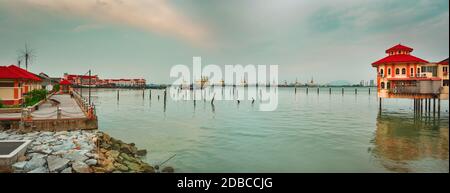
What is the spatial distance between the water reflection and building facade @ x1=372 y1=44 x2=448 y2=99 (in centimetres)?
443

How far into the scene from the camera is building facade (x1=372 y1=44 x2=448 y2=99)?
24125mm

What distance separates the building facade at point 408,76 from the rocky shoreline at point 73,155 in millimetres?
26084

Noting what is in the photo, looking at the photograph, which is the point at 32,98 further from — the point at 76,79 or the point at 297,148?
the point at 76,79

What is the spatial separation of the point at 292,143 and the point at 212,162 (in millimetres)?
6205

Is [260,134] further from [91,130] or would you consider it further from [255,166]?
[91,130]

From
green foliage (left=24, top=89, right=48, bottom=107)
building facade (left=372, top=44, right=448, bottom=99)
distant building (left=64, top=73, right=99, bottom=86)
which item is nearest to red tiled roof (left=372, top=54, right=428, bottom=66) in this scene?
building facade (left=372, top=44, right=448, bottom=99)

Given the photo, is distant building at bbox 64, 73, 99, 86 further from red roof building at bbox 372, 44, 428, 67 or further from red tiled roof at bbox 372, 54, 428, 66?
red roof building at bbox 372, 44, 428, 67

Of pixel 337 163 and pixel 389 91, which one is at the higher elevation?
pixel 389 91

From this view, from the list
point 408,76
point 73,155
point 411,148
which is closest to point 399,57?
point 408,76

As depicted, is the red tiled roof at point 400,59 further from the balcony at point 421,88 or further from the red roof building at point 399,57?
the balcony at point 421,88

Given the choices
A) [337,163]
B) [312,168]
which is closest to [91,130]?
[312,168]

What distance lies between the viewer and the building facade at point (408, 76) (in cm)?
2412

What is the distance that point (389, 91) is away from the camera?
26.8m

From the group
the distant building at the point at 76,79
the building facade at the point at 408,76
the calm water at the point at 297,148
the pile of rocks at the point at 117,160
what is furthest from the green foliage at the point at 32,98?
the distant building at the point at 76,79
